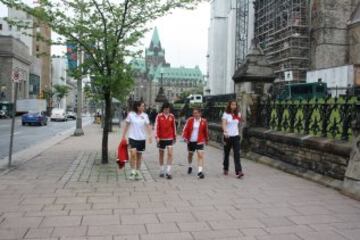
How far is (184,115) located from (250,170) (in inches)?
749

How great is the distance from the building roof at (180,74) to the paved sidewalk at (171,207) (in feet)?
537

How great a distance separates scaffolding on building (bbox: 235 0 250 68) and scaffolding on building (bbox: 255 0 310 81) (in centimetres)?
947

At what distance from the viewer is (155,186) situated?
368 inches

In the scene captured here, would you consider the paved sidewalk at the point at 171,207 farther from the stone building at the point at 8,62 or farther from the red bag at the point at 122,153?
the stone building at the point at 8,62

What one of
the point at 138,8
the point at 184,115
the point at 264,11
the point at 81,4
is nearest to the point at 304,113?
the point at 138,8

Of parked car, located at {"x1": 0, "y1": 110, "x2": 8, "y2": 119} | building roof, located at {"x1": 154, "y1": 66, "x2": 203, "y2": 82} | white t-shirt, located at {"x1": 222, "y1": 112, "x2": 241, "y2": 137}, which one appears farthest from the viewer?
building roof, located at {"x1": 154, "y1": 66, "x2": 203, "y2": 82}

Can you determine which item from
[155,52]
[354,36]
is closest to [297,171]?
[354,36]

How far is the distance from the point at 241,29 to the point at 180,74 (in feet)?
355

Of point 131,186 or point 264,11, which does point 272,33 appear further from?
point 131,186

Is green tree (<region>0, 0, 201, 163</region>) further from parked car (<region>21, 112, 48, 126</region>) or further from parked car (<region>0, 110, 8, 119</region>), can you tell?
parked car (<region>0, 110, 8, 119</region>)

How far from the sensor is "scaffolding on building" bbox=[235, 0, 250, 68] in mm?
68250

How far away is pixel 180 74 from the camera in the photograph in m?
179

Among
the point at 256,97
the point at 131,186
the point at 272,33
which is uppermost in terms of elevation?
the point at 272,33

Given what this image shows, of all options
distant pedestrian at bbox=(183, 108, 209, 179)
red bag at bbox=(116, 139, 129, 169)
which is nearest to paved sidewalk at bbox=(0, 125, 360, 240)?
red bag at bbox=(116, 139, 129, 169)
